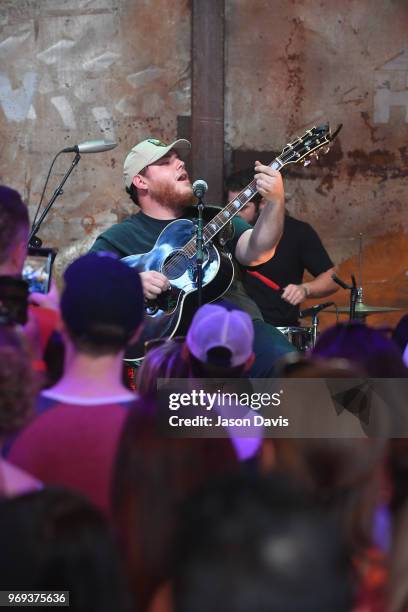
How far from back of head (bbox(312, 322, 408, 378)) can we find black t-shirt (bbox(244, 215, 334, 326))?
3.77 meters

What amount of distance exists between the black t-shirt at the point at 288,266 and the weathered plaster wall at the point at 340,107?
107 centimetres

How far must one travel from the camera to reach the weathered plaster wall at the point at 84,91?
7.43 metres

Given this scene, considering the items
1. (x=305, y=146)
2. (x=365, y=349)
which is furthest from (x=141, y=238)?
(x=365, y=349)

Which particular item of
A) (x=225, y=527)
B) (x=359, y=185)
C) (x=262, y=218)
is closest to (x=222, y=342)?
(x=225, y=527)

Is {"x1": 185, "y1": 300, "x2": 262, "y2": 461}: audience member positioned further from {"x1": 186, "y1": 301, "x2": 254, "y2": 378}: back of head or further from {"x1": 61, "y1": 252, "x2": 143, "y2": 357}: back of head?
{"x1": 61, "y1": 252, "x2": 143, "y2": 357}: back of head

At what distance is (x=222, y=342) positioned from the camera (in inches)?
104

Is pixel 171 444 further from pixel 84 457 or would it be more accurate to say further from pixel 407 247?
pixel 407 247

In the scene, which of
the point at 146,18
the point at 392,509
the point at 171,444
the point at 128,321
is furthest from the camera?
the point at 146,18

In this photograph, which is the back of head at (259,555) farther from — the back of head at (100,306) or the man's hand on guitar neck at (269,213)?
the man's hand on guitar neck at (269,213)

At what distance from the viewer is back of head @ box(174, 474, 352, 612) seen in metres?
1.05

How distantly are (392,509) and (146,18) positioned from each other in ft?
21.0

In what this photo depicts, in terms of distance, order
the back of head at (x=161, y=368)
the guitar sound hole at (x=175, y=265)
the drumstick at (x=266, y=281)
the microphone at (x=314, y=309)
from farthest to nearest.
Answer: the drumstick at (x=266, y=281), the microphone at (x=314, y=309), the guitar sound hole at (x=175, y=265), the back of head at (x=161, y=368)

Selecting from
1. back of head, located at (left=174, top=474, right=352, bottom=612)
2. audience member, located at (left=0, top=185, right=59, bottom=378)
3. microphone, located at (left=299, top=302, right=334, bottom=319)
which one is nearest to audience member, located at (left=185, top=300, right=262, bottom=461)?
audience member, located at (left=0, top=185, right=59, bottom=378)

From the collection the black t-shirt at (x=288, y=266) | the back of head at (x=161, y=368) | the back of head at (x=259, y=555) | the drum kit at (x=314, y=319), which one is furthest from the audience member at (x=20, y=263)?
the black t-shirt at (x=288, y=266)
